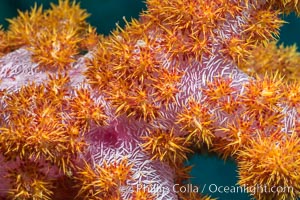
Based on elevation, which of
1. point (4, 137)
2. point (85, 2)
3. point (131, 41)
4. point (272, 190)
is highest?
point (85, 2)

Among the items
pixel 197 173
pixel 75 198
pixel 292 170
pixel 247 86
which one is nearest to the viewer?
pixel 292 170

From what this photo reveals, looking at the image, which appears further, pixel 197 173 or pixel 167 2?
pixel 197 173

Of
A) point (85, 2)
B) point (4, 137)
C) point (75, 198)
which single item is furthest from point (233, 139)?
point (85, 2)

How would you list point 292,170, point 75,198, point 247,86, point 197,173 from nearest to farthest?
1. point 292,170
2. point 247,86
3. point 75,198
4. point 197,173

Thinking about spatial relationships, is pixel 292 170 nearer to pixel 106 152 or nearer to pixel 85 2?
pixel 106 152

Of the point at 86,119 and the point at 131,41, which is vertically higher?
the point at 131,41

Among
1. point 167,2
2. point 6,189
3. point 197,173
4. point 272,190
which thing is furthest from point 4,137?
point 197,173
